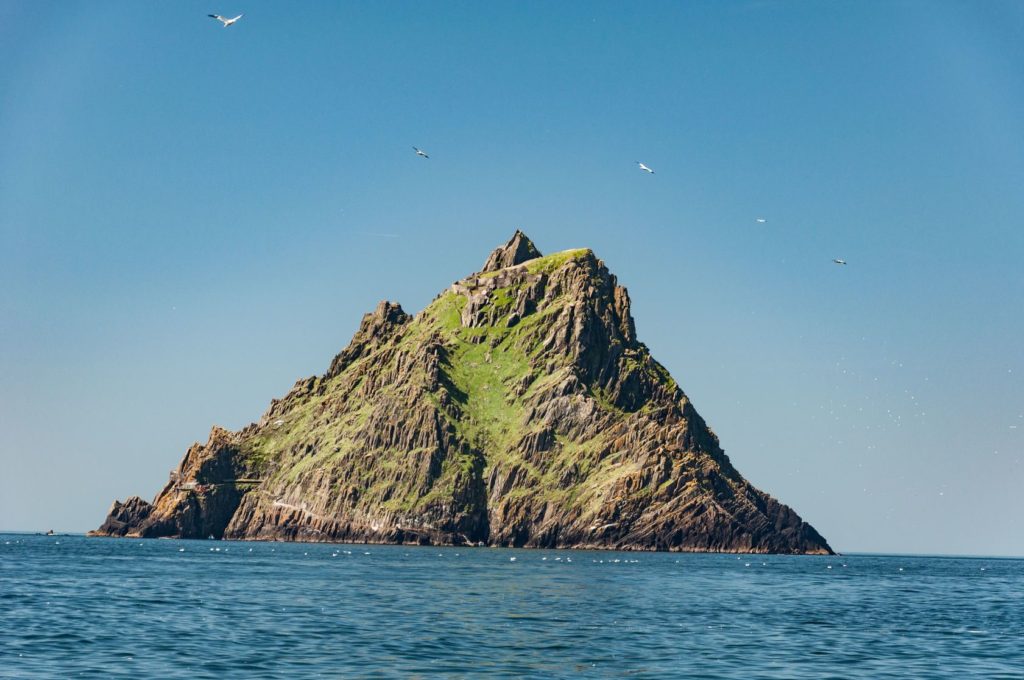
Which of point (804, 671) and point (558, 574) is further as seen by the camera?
point (558, 574)

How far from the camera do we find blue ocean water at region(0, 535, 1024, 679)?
50562mm

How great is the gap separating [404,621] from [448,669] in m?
20.1

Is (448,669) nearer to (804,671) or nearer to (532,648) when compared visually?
(532,648)

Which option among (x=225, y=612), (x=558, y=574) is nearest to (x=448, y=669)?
(x=225, y=612)

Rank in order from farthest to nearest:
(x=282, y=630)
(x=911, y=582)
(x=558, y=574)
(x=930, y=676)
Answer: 1. (x=911, y=582)
2. (x=558, y=574)
3. (x=282, y=630)
4. (x=930, y=676)

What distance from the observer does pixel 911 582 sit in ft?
479

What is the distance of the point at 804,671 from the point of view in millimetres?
51625

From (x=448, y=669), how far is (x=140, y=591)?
2015 inches

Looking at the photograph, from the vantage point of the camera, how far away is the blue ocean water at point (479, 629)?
5056 cm

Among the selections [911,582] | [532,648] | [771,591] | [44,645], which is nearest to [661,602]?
[771,591]

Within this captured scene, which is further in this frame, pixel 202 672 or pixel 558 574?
pixel 558 574

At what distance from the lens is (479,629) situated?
6525 cm

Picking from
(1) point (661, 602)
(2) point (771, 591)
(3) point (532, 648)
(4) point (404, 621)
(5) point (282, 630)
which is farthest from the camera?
(2) point (771, 591)

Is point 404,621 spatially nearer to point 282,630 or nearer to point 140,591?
point 282,630
